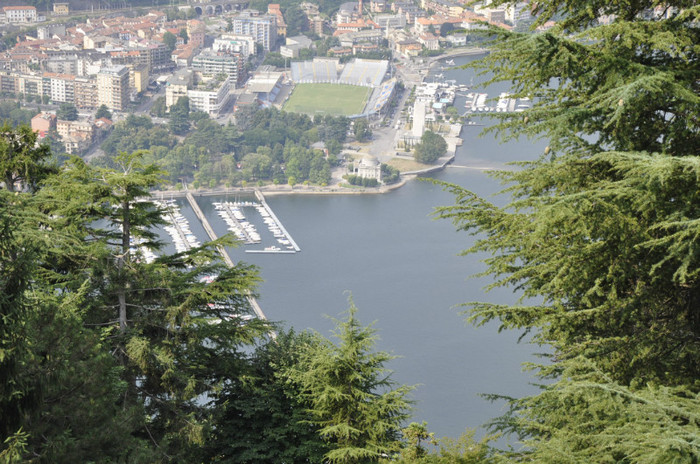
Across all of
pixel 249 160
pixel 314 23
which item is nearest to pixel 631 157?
pixel 249 160

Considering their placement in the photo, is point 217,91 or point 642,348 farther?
Answer: point 217,91

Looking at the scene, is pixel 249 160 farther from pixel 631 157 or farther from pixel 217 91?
pixel 631 157

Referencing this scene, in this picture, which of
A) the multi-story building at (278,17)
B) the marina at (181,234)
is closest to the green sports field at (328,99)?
the multi-story building at (278,17)

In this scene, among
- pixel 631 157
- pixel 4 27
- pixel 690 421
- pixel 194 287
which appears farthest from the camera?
pixel 4 27

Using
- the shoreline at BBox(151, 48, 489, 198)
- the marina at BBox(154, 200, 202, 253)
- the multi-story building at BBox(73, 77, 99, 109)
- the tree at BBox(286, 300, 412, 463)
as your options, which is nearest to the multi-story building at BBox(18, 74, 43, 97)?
the multi-story building at BBox(73, 77, 99, 109)

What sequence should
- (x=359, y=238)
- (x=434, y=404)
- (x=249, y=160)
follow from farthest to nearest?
(x=249, y=160) → (x=359, y=238) → (x=434, y=404)

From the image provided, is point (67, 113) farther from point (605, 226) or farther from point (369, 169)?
point (605, 226)
